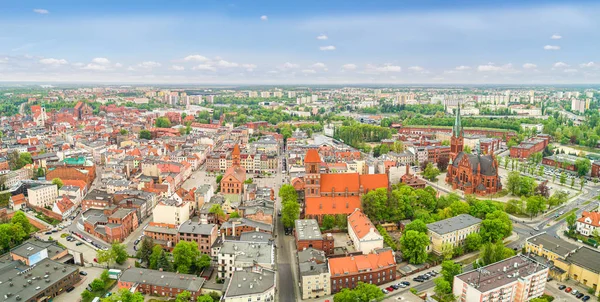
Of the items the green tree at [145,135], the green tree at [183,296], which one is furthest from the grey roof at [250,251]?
the green tree at [145,135]

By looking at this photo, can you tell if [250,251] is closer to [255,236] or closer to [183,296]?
[255,236]

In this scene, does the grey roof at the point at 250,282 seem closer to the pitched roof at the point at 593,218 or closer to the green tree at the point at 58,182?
the pitched roof at the point at 593,218

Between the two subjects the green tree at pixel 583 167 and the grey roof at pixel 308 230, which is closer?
the grey roof at pixel 308 230

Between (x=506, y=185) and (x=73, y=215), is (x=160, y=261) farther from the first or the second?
(x=506, y=185)

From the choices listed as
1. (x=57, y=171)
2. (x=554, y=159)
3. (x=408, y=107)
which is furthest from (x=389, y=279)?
(x=408, y=107)

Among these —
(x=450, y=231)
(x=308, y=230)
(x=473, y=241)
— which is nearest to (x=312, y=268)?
(x=308, y=230)

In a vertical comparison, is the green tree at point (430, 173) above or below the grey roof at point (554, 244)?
above
